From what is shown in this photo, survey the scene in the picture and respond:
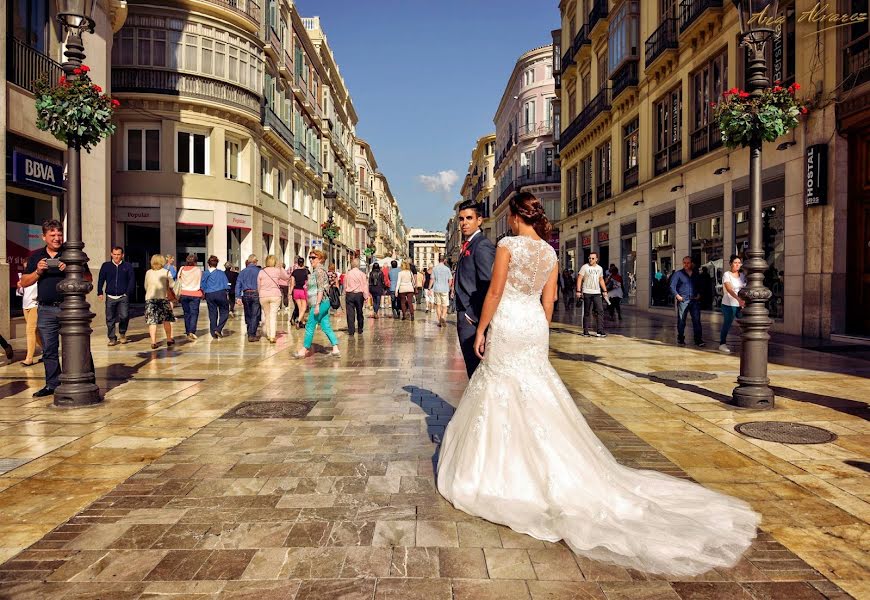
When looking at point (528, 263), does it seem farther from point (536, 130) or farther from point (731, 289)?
point (536, 130)

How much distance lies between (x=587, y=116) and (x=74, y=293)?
90.3 ft

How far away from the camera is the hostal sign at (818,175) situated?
12.9 metres

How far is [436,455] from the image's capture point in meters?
4.86

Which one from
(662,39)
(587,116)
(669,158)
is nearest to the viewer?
(662,39)

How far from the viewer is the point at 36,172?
44.3ft

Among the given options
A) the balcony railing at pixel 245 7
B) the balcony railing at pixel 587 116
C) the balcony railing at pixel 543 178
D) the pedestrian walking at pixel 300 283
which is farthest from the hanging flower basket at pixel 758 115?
the balcony railing at pixel 543 178

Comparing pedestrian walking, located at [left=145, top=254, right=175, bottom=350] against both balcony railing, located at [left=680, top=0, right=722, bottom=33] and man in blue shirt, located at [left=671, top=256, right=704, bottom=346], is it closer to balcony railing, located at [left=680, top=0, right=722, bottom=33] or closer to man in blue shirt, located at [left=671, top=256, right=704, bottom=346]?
man in blue shirt, located at [left=671, top=256, right=704, bottom=346]

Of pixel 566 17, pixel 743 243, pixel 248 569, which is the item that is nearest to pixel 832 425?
pixel 248 569

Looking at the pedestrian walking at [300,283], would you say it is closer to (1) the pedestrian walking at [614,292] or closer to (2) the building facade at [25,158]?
(2) the building facade at [25,158]

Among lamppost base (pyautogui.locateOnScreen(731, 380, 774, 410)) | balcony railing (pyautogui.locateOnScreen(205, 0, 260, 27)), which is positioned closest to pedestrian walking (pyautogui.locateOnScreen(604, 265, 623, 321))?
lamppost base (pyautogui.locateOnScreen(731, 380, 774, 410))

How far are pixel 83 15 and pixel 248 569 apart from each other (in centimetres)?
660

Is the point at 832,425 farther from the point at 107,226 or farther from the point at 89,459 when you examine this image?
the point at 107,226

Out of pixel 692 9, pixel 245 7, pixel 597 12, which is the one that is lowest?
pixel 692 9

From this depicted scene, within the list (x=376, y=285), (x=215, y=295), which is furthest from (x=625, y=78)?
(x=215, y=295)
